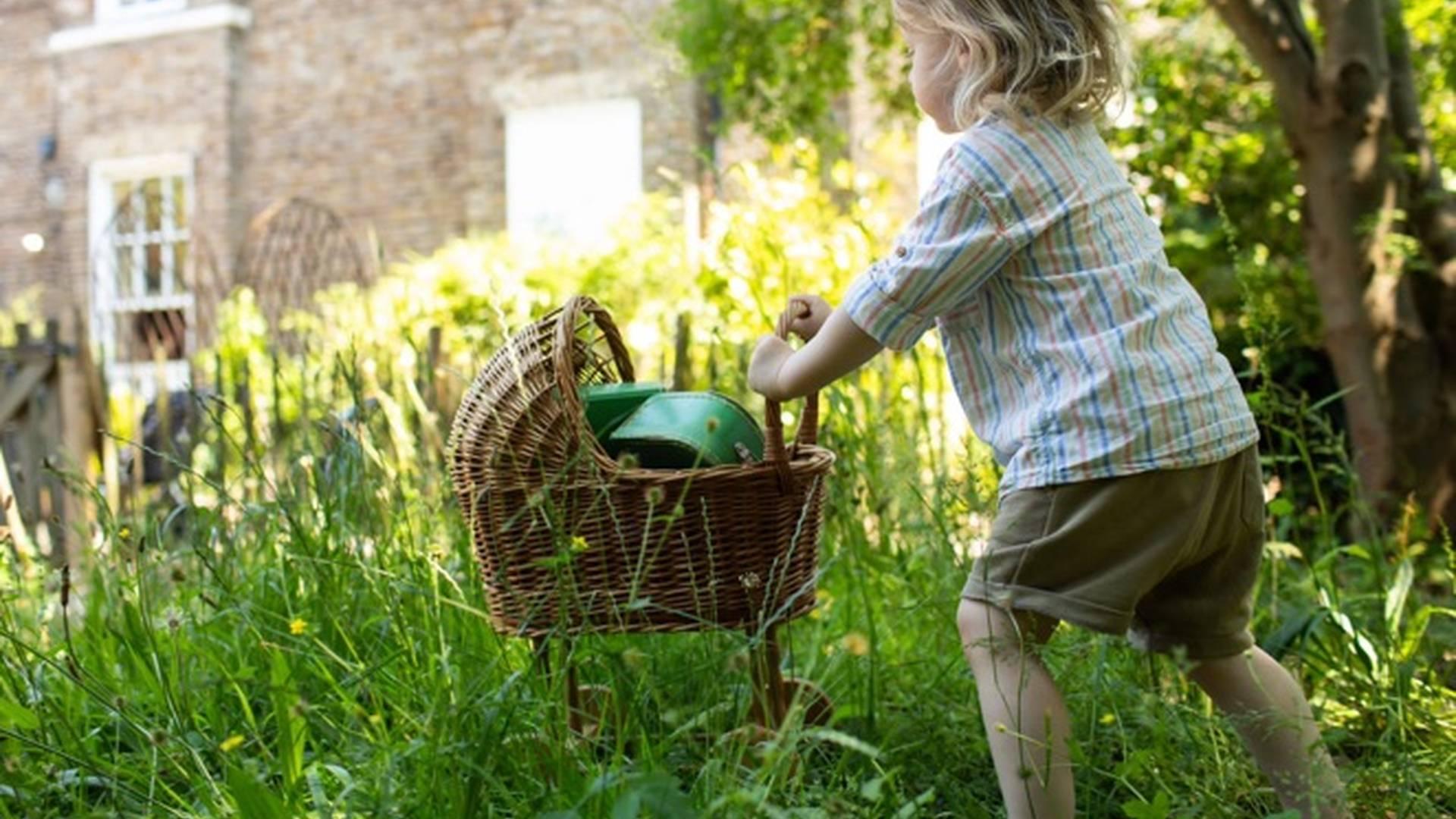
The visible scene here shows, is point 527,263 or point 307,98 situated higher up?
point 307,98

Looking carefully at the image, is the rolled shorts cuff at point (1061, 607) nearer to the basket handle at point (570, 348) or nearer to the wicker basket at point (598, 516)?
the wicker basket at point (598, 516)

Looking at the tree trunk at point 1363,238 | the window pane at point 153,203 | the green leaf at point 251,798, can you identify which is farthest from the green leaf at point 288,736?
the window pane at point 153,203

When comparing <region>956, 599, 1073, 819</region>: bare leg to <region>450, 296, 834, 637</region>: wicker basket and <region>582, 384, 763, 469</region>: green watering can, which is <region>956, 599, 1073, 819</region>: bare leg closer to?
<region>450, 296, 834, 637</region>: wicker basket

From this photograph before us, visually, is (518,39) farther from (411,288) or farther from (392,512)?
(392,512)

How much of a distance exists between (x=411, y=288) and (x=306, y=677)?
6.79m

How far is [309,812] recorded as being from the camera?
6.87 feet

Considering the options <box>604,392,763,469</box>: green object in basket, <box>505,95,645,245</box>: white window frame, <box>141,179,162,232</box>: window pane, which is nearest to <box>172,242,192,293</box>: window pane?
<box>141,179,162,232</box>: window pane

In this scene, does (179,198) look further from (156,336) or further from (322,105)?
(322,105)

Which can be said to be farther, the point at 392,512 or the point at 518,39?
→ the point at 518,39

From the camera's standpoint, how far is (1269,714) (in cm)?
219

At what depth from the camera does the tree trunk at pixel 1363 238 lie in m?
4.50

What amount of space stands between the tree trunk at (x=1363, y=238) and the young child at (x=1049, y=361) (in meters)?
2.57

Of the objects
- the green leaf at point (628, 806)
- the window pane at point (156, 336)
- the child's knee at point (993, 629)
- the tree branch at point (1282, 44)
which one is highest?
the tree branch at point (1282, 44)

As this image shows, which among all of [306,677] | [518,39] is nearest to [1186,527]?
[306,677]
